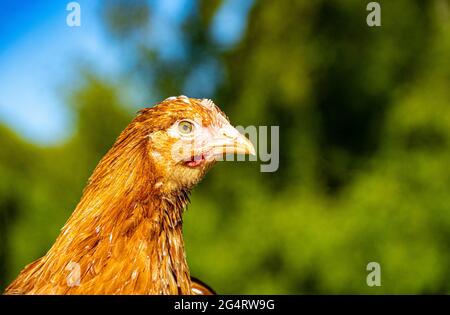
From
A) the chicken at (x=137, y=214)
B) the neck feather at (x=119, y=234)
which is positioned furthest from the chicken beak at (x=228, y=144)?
the neck feather at (x=119, y=234)

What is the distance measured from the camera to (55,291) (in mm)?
1104

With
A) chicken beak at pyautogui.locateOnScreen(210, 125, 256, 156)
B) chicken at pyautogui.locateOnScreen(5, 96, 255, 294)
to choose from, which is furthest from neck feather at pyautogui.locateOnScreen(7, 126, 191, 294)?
chicken beak at pyautogui.locateOnScreen(210, 125, 256, 156)

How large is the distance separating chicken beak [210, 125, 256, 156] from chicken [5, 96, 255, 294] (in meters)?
0.02

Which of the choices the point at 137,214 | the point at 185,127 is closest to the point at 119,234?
the point at 137,214

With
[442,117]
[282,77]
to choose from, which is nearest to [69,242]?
[282,77]

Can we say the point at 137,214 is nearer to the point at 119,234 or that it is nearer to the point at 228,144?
the point at 119,234

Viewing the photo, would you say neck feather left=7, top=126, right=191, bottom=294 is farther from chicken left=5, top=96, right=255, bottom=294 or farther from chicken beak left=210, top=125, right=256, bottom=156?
chicken beak left=210, top=125, right=256, bottom=156

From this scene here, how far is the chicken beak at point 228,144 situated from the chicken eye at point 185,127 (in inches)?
2.2

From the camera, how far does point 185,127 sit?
116cm

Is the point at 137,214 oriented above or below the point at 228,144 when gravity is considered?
below

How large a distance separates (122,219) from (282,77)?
5.43 ft

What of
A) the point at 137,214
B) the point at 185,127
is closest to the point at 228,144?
the point at 185,127

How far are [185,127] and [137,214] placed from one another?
0.69ft

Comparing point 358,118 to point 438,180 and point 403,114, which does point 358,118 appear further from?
point 438,180
